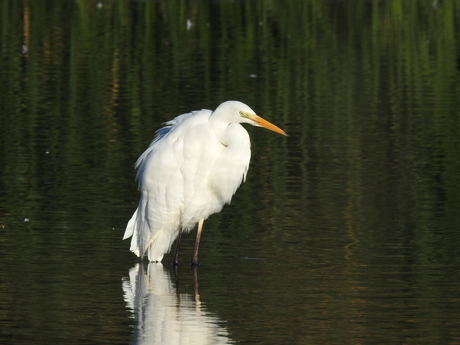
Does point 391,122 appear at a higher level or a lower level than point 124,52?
lower

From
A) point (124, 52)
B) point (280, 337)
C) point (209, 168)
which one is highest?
point (124, 52)

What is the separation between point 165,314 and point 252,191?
481cm

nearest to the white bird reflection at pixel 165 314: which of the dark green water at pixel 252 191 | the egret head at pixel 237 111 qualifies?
the dark green water at pixel 252 191

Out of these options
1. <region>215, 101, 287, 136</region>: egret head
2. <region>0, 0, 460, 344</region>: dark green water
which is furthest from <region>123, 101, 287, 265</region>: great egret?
<region>0, 0, 460, 344</region>: dark green water

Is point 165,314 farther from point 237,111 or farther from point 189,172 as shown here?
point 237,111

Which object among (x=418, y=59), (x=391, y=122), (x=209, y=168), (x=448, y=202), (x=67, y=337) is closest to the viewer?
(x=67, y=337)

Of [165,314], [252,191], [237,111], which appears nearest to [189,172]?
[237,111]

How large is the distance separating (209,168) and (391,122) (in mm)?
7947

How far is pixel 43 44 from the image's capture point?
83.5 feet

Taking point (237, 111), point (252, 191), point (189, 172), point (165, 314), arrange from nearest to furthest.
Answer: point (165, 314), point (237, 111), point (189, 172), point (252, 191)

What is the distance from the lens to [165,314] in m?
7.41

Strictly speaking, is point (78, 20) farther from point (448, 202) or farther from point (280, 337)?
point (280, 337)

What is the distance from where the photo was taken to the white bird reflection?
6.82 metres

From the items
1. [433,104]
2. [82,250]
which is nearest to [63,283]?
[82,250]
